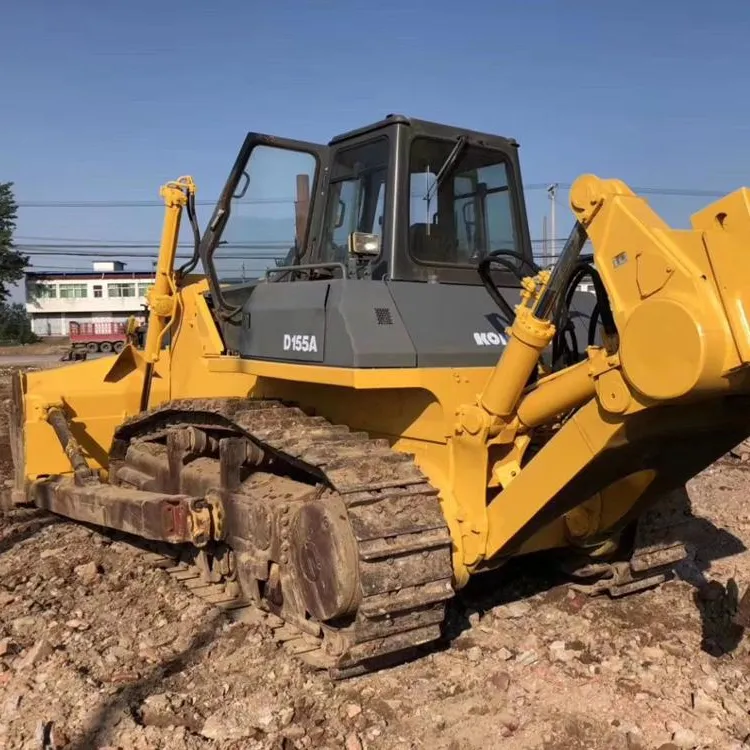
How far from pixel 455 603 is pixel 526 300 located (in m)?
2.07

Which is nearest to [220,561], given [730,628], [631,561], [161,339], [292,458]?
[292,458]

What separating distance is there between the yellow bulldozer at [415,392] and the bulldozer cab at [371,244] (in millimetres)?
14

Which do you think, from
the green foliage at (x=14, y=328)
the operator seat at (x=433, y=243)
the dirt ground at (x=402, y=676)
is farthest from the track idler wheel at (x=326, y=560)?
the green foliage at (x=14, y=328)

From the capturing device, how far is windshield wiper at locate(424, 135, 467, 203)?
454 centimetres

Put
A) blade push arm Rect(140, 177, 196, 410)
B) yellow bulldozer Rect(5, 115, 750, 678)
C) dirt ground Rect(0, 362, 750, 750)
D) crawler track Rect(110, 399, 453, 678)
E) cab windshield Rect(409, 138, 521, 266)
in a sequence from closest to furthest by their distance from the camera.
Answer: yellow bulldozer Rect(5, 115, 750, 678)
dirt ground Rect(0, 362, 750, 750)
crawler track Rect(110, 399, 453, 678)
cab windshield Rect(409, 138, 521, 266)
blade push arm Rect(140, 177, 196, 410)

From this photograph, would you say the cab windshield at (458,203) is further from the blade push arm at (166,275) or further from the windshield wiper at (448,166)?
the blade push arm at (166,275)

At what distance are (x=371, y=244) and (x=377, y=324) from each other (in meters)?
0.67

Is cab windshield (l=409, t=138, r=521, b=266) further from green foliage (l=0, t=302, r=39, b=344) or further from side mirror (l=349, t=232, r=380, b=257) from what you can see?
green foliage (l=0, t=302, r=39, b=344)

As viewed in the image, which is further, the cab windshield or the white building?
Result: the white building

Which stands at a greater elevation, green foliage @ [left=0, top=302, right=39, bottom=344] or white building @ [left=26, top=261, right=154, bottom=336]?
white building @ [left=26, top=261, right=154, bottom=336]

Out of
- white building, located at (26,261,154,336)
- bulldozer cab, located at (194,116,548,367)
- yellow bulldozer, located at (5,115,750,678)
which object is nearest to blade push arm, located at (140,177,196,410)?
yellow bulldozer, located at (5,115,750,678)

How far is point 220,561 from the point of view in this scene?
16.2 feet

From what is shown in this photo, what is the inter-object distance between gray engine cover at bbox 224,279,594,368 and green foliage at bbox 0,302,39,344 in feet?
186

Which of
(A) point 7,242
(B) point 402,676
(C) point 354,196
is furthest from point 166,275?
(A) point 7,242
